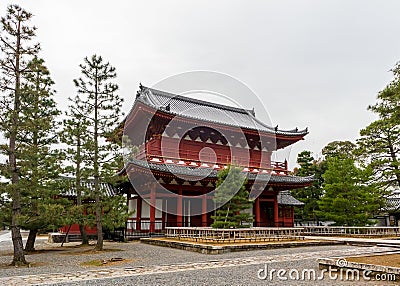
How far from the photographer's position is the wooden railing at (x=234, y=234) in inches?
579

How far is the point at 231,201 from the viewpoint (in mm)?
16734

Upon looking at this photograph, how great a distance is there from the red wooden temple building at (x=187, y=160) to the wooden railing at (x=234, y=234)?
9.66 ft

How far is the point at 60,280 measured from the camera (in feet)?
25.5

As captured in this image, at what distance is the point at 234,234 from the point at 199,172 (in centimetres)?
617

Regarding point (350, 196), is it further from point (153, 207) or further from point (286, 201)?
point (153, 207)

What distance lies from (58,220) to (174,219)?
995cm

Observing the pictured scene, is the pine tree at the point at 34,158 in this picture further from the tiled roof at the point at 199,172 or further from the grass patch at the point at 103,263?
the tiled roof at the point at 199,172

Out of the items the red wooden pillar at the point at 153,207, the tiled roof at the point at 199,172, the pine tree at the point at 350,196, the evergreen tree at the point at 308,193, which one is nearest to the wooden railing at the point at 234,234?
the red wooden pillar at the point at 153,207

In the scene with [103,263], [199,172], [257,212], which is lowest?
[103,263]

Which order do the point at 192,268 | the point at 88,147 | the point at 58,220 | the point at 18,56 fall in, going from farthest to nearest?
the point at 88,147 < the point at 58,220 < the point at 18,56 < the point at 192,268

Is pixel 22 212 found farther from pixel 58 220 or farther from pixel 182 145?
pixel 182 145

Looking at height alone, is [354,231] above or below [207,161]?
below

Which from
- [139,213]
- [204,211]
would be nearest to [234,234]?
[204,211]

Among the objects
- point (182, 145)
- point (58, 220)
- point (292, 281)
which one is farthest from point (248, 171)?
point (292, 281)
